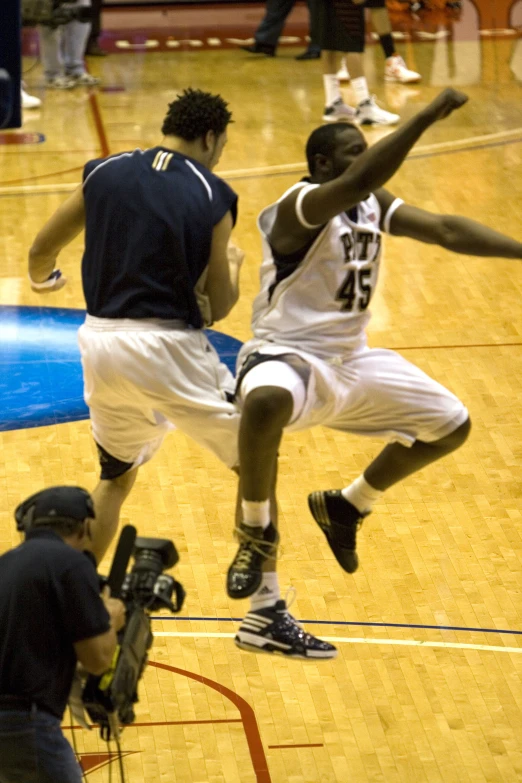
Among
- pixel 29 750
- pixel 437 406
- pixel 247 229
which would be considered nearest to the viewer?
pixel 29 750

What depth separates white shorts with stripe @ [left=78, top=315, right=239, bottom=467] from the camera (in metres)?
4.65

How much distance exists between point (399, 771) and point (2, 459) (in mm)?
2992

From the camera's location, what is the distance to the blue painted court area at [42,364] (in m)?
7.88

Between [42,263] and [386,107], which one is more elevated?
[42,263]

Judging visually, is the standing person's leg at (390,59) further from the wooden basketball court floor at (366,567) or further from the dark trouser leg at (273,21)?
the wooden basketball court floor at (366,567)

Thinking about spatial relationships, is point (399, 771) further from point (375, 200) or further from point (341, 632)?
point (375, 200)

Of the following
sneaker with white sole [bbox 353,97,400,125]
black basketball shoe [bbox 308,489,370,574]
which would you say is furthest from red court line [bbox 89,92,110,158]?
black basketball shoe [bbox 308,489,370,574]

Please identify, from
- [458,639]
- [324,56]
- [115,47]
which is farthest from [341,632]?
[115,47]

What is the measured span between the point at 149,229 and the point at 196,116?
0.44 meters

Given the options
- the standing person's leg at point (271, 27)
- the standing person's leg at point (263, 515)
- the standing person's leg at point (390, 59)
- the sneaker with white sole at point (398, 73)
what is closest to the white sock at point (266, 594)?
the standing person's leg at point (263, 515)

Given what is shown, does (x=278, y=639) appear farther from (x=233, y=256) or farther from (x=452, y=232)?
(x=452, y=232)

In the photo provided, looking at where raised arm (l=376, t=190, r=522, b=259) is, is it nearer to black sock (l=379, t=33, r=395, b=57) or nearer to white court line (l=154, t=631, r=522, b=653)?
white court line (l=154, t=631, r=522, b=653)

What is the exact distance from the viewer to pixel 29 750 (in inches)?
164

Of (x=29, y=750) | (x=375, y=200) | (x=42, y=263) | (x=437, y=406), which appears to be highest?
(x=375, y=200)
